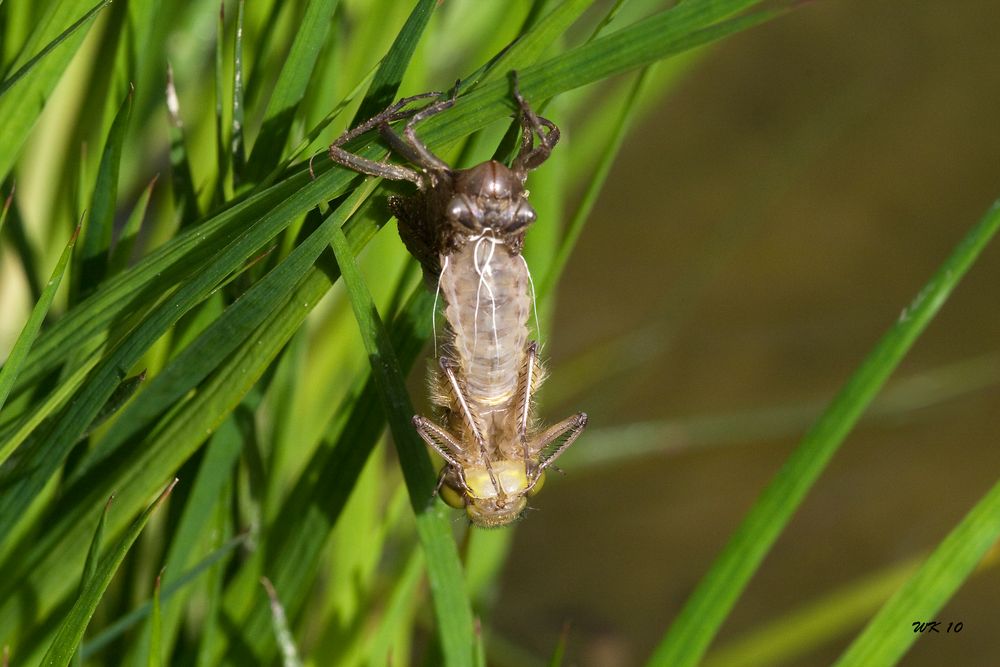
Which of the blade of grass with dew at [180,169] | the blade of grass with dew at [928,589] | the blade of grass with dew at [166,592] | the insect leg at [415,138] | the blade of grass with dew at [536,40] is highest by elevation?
the blade of grass with dew at [180,169]

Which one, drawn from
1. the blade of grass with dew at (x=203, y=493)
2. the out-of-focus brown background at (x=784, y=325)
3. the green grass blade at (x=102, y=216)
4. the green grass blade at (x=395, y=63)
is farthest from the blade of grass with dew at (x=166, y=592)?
the out-of-focus brown background at (x=784, y=325)

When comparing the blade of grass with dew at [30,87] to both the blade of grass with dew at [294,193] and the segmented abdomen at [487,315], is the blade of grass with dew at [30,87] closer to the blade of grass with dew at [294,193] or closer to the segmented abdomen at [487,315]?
the blade of grass with dew at [294,193]

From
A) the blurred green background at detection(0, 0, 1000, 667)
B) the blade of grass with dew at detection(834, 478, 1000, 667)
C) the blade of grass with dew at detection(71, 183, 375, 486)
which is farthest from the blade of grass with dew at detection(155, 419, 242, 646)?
the blade of grass with dew at detection(834, 478, 1000, 667)

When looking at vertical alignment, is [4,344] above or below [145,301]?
above

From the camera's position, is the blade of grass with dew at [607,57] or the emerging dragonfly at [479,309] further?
the emerging dragonfly at [479,309]

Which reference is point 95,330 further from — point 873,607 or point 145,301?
point 873,607

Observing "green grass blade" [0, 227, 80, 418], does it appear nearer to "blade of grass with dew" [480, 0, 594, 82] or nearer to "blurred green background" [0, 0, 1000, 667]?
"blurred green background" [0, 0, 1000, 667]

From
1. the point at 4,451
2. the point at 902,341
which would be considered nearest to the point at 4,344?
the point at 4,451
